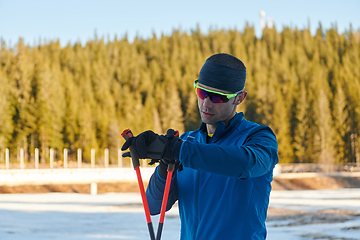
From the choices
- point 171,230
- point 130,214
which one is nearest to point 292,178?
point 130,214

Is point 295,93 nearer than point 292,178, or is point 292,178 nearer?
point 292,178

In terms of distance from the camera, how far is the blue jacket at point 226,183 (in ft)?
3.99

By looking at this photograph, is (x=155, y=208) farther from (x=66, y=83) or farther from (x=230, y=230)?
(x=66, y=83)

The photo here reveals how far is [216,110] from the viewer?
156cm

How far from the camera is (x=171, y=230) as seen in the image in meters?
9.36

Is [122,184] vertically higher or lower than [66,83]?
lower

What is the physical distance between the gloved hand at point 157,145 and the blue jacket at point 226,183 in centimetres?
4

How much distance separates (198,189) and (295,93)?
66.7 metres

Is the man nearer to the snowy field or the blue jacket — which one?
the blue jacket

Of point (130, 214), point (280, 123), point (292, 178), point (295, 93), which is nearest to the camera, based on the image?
point (130, 214)

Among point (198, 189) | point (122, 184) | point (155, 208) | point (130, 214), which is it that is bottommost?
point (122, 184)

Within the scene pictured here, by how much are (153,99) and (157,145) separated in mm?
70043

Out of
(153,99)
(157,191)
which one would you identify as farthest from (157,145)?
(153,99)

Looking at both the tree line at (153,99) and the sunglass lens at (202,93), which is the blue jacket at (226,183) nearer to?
the sunglass lens at (202,93)
